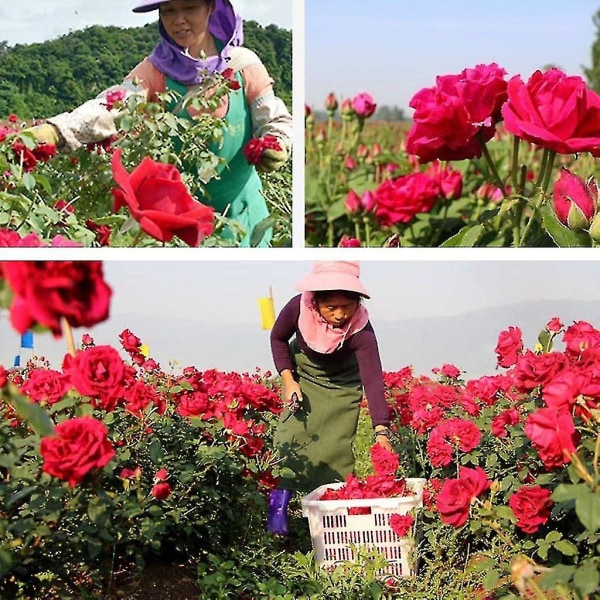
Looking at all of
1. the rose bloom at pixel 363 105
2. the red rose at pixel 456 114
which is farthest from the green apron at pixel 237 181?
the red rose at pixel 456 114

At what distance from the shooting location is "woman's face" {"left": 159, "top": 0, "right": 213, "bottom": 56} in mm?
1853

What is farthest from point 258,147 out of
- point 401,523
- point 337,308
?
point 401,523

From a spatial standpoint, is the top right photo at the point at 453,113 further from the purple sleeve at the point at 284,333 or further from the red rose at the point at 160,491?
the red rose at the point at 160,491

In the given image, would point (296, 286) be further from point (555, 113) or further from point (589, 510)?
point (589, 510)

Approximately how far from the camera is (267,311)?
2.13 meters

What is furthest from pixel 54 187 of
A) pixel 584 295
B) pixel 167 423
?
pixel 584 295

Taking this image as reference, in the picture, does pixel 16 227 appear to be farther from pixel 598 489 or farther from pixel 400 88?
pixel 598 489

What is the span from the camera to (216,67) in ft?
6.15

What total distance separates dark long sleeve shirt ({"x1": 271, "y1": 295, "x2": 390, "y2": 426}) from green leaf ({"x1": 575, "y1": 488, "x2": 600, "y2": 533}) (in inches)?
36.1

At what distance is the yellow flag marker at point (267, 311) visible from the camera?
2.11 m

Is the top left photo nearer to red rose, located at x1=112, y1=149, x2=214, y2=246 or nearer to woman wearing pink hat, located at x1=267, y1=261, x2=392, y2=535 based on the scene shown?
red rose, located at x1=112, y1=149, x2=214, y2=246

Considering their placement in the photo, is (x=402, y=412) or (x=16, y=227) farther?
(x=402, y=412)

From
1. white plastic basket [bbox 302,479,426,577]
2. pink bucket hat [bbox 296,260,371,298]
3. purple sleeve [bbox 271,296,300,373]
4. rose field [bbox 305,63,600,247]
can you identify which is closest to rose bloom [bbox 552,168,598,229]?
rose field [bbox 305,63,600,247]

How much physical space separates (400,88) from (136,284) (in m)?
0.67
